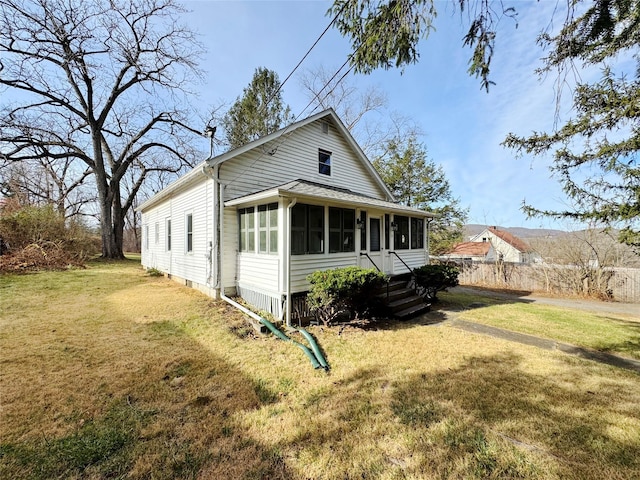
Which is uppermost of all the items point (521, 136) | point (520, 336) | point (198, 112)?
point (198, 112)

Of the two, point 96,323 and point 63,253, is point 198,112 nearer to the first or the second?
point 63,253

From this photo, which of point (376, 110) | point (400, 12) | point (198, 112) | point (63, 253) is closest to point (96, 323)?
point (400, 12)

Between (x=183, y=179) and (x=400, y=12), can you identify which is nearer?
(x=400, y=12)

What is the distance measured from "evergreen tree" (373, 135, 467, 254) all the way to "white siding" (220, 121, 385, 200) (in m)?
7.11

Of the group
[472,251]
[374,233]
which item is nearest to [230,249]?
[374,233]

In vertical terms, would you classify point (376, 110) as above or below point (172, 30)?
below

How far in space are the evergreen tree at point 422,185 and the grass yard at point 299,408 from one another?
14.9 meters

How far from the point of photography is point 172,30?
16391 mm

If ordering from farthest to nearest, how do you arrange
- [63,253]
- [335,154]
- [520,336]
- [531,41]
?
[63,253]
[335,154]
[520,336]
[531,41]

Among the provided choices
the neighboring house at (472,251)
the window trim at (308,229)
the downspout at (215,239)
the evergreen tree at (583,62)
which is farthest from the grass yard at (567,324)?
the neighboring house at (472,251)

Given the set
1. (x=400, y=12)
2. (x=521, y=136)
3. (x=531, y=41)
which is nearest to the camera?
(x=400, y=12)

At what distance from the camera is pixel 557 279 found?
12742mm

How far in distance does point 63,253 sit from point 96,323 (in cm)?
1195

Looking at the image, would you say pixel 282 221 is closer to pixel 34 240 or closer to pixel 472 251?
pixel 34 240
